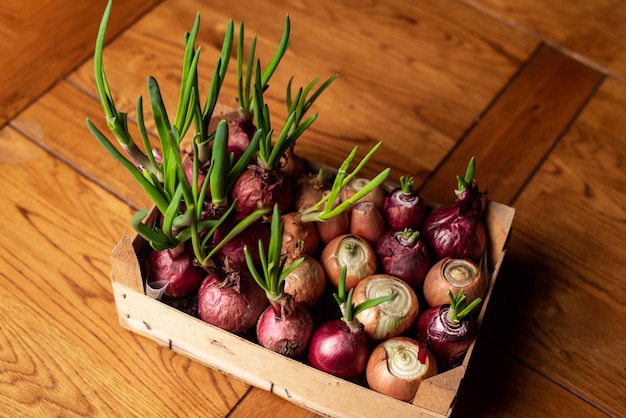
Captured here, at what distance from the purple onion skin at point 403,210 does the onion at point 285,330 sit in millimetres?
156

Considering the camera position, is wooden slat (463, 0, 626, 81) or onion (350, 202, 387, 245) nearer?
onion (350, 202, 387, 245)

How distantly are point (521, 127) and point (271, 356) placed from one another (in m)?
0.57

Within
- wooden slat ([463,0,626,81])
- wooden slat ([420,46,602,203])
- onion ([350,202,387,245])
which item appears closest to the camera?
onion ([350,202,387,245])

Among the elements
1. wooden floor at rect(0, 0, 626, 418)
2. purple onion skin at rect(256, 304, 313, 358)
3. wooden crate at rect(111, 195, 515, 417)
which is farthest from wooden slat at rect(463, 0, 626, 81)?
purple onion skin at rect(256, 304, 313, 358)

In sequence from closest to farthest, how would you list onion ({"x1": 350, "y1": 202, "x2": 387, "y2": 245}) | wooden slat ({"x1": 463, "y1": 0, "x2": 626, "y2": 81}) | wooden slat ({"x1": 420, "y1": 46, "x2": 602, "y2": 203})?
onion ({"x1": 350, "y1": 202, "x2": 387, "y2": 245})
wooden slat ({"x1": 420, "y1": 46, "x2": 602, "y2": 203})
wooden slat ({"x1": 463, "y1": 0, "x2": 626, "y2": 81})

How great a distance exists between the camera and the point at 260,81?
2.73ft

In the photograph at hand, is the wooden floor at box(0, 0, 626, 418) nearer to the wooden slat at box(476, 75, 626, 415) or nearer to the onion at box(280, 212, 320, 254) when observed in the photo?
the wooden slat at box(476, 75, 626, 415)

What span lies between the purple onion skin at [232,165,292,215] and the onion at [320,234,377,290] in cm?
8

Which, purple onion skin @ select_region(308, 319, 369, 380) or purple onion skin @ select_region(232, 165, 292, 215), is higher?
purple onion skin @ select_region(232, 165, 292, 215)

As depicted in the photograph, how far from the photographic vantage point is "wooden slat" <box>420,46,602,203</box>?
3.68 ft

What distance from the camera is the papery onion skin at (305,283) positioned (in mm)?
845

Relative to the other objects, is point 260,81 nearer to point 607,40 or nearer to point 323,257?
point 323,257

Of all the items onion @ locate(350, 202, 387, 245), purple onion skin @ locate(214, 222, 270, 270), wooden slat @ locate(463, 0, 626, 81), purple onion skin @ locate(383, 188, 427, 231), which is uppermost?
wooden slat @ locate(463, 0, 626, 81)

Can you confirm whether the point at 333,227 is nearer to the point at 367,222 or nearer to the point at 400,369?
the point at 367,222
